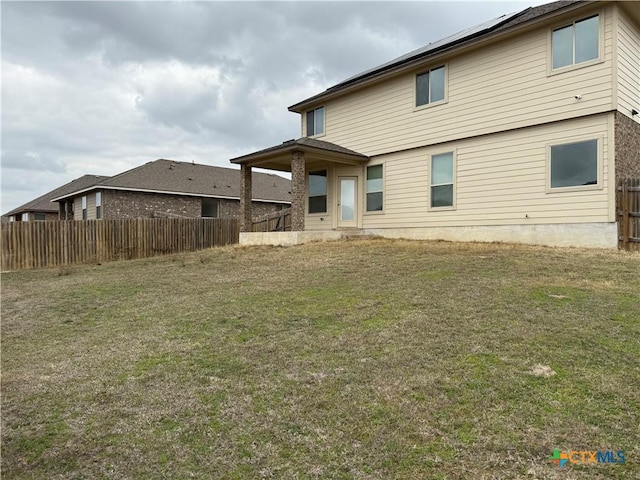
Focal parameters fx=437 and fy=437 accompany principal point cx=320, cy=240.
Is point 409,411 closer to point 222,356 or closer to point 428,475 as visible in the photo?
point 428,475

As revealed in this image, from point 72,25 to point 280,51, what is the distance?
285 inches

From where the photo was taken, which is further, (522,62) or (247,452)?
(522,62)

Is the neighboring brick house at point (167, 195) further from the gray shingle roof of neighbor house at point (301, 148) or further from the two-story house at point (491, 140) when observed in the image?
the gray shingle roof of neighbor house at point (301, 148)

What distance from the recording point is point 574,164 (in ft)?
34.6

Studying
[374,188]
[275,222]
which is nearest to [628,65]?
[374,188]

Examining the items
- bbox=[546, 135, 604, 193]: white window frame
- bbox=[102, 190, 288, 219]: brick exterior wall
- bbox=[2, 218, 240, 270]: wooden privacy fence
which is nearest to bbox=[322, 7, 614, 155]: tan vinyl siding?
bbox=[546, 135, 604, 193]: white window frame

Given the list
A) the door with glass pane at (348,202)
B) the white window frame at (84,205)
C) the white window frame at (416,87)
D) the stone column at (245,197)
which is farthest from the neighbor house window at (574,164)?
the white window frame at (84,205)

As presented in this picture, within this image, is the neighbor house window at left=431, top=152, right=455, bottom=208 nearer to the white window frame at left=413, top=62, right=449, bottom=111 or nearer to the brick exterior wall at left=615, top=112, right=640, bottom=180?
the white window frame at left=413, top=62, right=449, bottom=111

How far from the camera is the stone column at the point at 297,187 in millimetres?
14188

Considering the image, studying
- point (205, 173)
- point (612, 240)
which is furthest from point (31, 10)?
point (205, 173)

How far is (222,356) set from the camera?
4.55 m

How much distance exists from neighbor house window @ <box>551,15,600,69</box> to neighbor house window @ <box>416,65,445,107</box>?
10.5 ft

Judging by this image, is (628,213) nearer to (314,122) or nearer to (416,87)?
(416,87)

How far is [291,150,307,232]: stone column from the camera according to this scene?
14.2 meters
